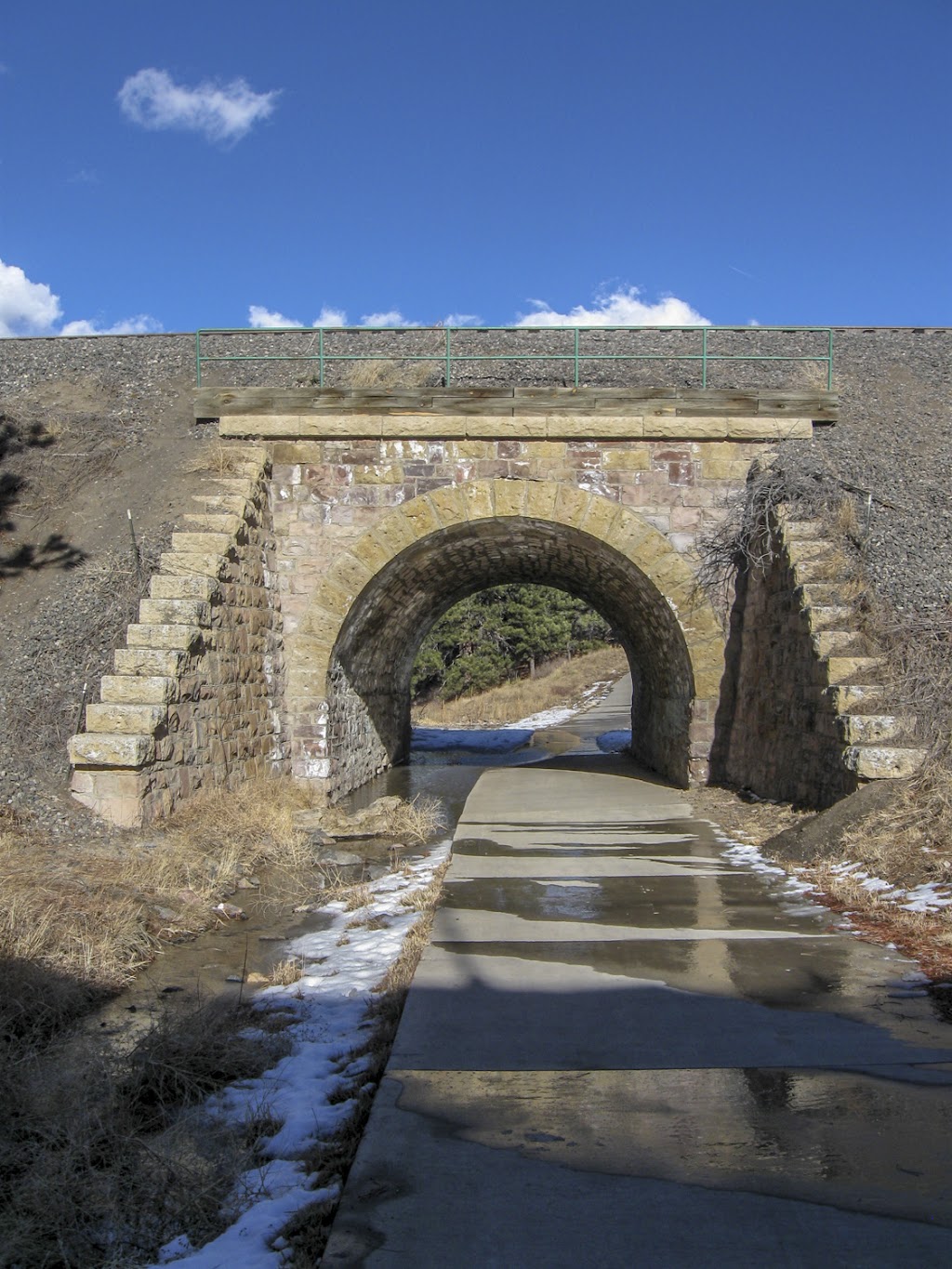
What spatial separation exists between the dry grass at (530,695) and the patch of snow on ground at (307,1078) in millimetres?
19528

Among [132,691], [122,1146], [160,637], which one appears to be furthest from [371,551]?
[122,1146]

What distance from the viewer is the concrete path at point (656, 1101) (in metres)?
2.47

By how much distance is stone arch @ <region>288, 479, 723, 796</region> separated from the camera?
11.1 m

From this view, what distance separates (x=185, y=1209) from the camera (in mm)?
2918

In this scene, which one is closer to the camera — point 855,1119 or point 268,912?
point 855,1119

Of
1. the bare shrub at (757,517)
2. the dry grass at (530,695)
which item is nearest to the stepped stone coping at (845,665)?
the bare shrub at (757,517)

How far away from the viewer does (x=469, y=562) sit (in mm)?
14211

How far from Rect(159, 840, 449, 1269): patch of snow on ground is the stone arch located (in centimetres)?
470

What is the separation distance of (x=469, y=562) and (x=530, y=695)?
1613 cm

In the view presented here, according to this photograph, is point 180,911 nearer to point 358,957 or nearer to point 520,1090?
point 358,957

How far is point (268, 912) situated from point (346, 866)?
147 centimetres

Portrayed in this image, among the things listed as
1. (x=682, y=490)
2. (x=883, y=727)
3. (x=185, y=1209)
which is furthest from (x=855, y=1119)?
(x=682, y=490)

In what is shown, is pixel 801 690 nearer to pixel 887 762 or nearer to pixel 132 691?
pixel 887 762

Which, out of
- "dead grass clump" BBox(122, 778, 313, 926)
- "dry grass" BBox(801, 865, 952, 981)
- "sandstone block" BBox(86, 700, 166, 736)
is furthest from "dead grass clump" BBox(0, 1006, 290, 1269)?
"sandstone block" BBox(86, 700, 166, 736)
